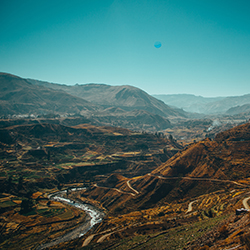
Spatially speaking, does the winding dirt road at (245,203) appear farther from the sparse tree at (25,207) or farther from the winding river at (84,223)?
the sparse tree at (25,207)

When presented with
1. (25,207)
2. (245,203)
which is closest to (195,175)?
(245,203)

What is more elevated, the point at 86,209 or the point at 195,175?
the point at 195,175

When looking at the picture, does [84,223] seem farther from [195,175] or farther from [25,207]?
[195,175]

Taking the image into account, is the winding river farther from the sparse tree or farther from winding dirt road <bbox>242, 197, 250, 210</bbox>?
winding dirt road <bbox>242, 197, 250, 210</bbox>

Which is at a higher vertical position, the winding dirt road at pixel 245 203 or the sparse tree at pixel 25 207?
the winding dirt road at pixel 245 203

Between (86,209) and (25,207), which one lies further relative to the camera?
(86,209)

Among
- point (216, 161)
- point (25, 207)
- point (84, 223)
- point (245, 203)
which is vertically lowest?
point (84, 223)

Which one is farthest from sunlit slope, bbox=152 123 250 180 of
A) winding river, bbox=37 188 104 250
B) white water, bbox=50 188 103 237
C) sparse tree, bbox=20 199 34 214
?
sparse tree, bbox=20 199 34 214

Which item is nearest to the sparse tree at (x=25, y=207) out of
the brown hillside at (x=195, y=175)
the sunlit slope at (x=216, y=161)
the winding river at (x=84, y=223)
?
the winding river at (x=84, y=223)

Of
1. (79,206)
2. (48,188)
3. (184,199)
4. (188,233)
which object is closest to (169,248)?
(188,233)
